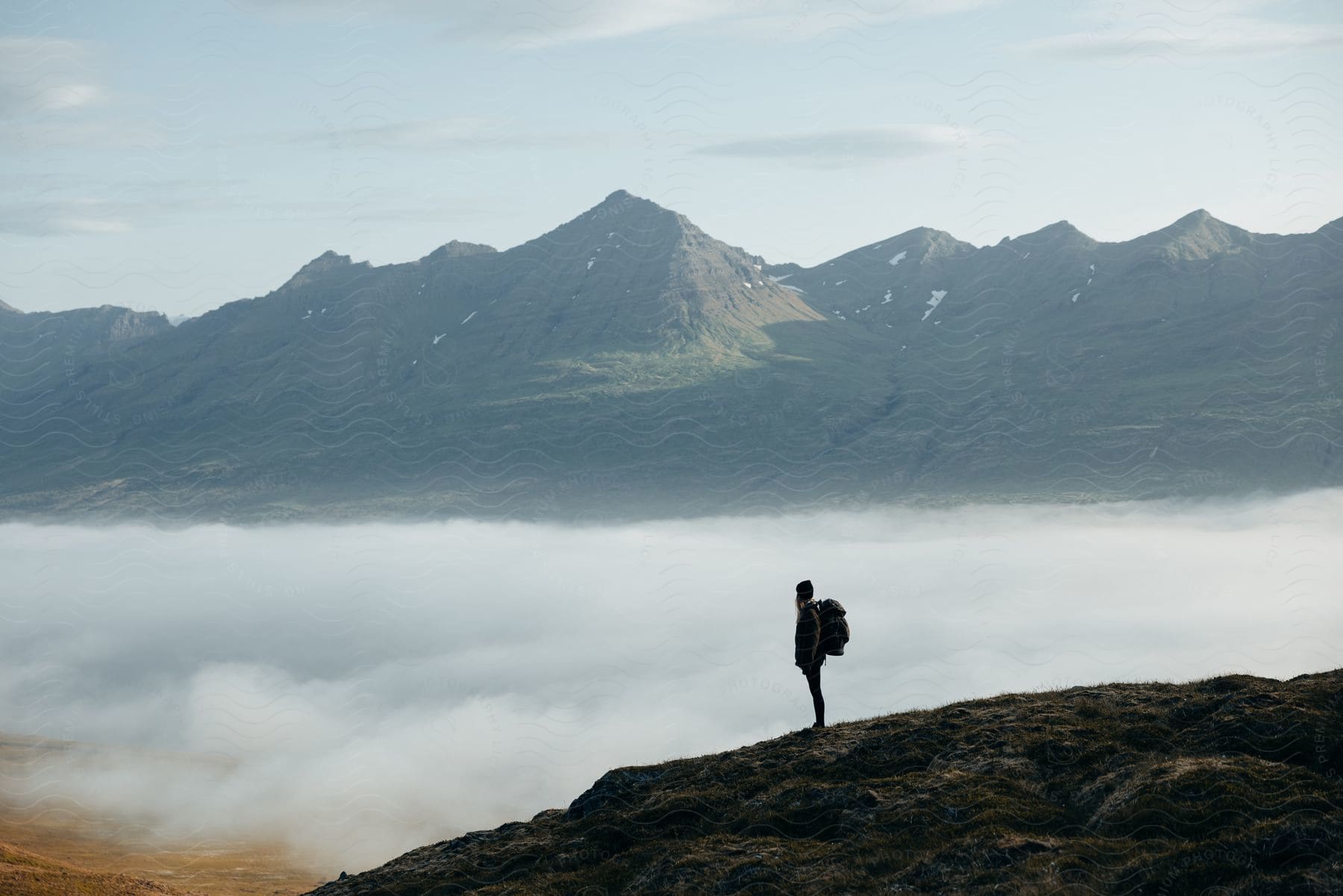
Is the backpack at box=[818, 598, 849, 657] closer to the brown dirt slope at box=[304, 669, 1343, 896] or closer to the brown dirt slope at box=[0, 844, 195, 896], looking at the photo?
the brown dirt slope at box=[304, 669, 1343, 896]

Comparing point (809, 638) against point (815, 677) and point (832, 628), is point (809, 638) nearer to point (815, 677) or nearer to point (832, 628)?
point (832, 628)

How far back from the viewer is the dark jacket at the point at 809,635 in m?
36.0

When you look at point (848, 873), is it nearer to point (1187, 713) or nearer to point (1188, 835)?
point (1188, 835)

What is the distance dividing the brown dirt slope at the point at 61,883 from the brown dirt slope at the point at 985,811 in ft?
159

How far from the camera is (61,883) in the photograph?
8025cm

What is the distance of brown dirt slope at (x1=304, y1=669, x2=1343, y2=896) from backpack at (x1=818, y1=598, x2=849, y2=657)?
381 cm

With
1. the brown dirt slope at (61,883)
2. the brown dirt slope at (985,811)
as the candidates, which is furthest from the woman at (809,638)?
the brown dirt slope at (61,883)

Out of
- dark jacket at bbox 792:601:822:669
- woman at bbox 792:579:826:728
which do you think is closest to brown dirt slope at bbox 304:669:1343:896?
woman at bbox 792:579:826:728

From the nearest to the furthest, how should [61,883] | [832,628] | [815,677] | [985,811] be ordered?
[985,811]
[832,628]
[815,677]
[61,883]

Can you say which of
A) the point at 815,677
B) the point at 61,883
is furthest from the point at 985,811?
the point at 61,883

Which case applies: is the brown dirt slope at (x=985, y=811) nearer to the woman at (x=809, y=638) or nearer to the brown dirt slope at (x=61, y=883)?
the woman at (x=809, y=638)

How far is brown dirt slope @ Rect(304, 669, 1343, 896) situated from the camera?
25.3 metres

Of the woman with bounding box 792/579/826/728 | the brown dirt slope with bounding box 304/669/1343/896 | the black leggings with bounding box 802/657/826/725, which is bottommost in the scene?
the brown dirt slope with bounding box 304/669/1343/896

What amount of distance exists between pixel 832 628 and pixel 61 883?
72191 millimetres
